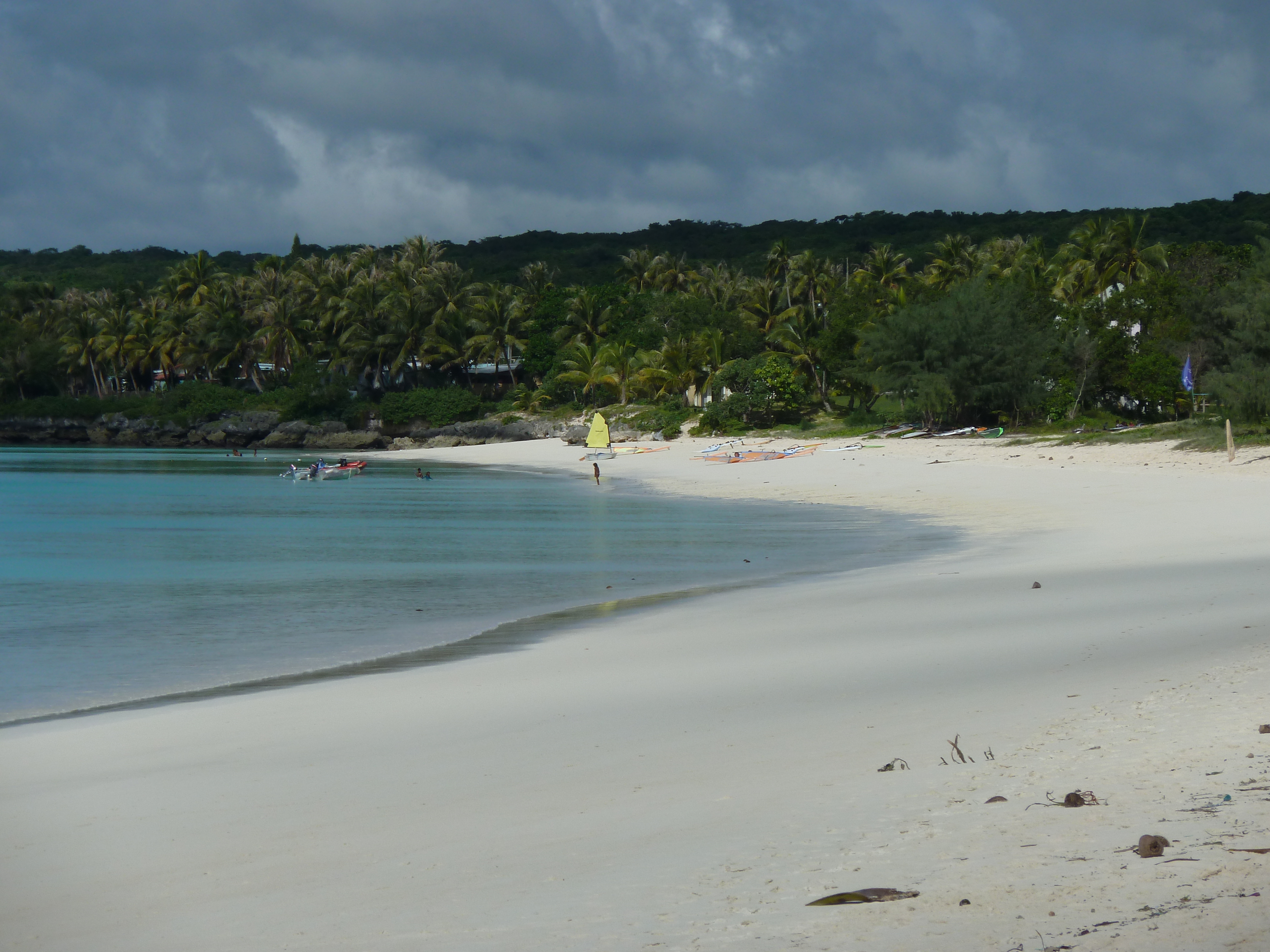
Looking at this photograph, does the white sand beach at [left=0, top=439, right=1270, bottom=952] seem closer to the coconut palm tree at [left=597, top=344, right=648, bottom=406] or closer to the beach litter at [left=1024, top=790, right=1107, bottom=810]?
the beach litter at [left=1024, top=790, right=1107, bottom=810]

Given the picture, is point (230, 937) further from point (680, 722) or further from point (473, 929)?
point (680, 722)

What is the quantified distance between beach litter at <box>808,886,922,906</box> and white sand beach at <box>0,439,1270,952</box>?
3 cm

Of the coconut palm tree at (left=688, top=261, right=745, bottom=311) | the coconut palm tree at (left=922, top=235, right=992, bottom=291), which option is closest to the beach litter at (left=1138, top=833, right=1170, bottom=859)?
the coconut palm tree at (left=922, top=235, right=992, bottom=291)

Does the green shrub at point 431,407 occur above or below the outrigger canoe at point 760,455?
above

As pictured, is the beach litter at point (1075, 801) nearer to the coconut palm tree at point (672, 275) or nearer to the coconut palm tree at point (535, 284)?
the coconut palm tree at point (535, 284)

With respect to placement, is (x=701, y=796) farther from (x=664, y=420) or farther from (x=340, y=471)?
(x=664, y=420)

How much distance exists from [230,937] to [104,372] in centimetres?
10712

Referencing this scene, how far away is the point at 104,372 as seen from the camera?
100500 millimetres

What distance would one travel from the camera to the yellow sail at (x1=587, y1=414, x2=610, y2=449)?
5275cm

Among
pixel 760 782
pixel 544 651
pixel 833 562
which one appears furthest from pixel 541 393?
pixel 760 782

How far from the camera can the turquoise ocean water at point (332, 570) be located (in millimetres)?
10953

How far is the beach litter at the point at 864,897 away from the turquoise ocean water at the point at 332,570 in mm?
6847

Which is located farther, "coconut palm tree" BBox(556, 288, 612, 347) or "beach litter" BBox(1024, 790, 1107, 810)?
"coconut palm tree" BBox(556, 288, 612, 347)

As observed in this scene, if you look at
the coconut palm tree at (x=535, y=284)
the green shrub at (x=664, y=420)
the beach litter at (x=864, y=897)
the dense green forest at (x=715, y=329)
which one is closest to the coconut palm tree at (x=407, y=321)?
the dense green forest at (x=715, y=329)
